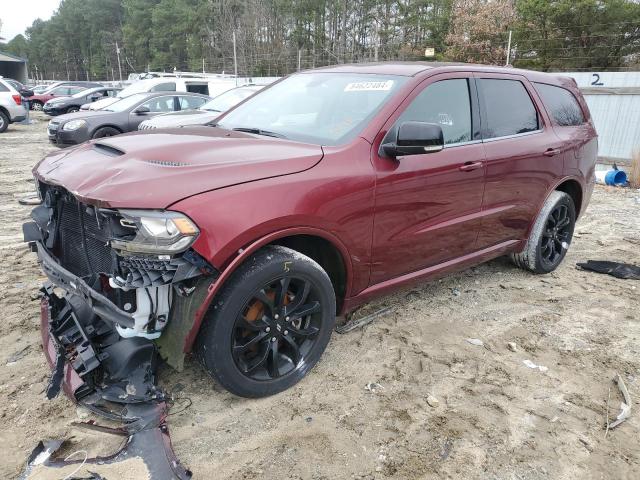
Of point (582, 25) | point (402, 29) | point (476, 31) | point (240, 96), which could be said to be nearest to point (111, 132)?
point (240, 96)

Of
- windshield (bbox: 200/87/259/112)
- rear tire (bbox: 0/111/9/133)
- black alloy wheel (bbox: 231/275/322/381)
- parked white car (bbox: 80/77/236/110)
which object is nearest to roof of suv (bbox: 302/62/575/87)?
black alloy wheel (bbox: 231/275/322/381)

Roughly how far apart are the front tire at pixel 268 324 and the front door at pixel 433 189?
517 mm

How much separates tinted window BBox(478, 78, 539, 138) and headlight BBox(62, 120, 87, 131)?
9262 millimetres

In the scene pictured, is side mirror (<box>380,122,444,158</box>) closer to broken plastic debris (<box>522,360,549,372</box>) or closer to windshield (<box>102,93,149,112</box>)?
broken plastic debris (<box>522,360,549,372</box>)

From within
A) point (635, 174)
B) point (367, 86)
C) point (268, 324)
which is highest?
point (367, 86)

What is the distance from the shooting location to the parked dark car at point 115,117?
10.6 m

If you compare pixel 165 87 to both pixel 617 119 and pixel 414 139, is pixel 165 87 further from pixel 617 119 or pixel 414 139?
pixel 414 139

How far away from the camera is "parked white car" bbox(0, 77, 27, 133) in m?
16.2

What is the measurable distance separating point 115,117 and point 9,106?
808 centimetres

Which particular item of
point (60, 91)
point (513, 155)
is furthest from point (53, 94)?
point (513, 155)

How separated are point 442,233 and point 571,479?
5.58 ft

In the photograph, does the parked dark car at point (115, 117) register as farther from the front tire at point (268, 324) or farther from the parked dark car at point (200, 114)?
the front tire at point (268, 324)

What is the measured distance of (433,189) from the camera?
3324 mm

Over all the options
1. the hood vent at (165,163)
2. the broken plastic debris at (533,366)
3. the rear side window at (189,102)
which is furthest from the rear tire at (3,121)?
the broken plastic debris at (533,366)
